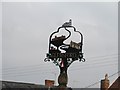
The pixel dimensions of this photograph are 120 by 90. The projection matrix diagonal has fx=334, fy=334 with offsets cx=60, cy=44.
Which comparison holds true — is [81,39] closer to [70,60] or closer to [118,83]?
[70,60]

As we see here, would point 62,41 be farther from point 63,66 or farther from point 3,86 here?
point 3,86

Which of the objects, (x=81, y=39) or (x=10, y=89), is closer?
(x=81, y=39)

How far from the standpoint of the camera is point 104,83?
2095 centimetres

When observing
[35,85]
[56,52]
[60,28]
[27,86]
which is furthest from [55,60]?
[35,85]

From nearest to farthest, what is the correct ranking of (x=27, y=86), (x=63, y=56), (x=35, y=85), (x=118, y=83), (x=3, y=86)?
(x=63, y=56)
(x=118, y=83)
(x=3, y=86)
(x=27, y=86)
(x=35, y=85)

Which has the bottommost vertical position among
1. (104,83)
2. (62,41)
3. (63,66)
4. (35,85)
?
(35,85)

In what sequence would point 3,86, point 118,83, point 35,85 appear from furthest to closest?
point 35,85 < point 3,86 < point 118,83

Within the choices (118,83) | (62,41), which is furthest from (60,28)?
(118,83)

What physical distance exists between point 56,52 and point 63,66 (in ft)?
1.76

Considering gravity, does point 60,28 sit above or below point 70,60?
above

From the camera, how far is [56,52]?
10.8 metres

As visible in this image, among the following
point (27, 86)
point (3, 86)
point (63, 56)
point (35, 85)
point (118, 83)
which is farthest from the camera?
point (35, 85)

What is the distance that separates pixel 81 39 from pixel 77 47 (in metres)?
0.44

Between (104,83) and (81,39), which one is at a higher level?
(81,39)
